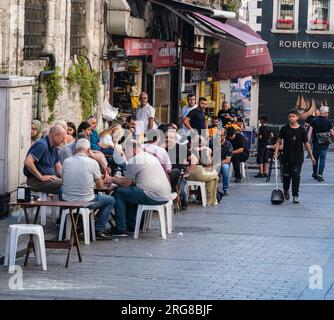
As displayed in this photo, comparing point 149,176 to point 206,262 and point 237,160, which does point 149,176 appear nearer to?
point 206,262

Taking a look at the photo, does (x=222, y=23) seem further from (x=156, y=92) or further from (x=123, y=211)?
(x=123, y=211)

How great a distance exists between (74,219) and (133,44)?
45.1 feet

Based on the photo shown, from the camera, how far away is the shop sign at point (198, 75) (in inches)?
1507

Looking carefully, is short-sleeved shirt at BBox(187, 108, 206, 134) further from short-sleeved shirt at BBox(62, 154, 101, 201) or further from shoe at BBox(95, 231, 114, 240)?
short-sleeved shirt at BBox(62, 154, 101, 201)

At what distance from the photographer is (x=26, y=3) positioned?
2242 cm

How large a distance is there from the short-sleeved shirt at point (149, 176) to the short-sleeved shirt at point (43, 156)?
1.18m

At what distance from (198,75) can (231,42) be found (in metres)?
7.83

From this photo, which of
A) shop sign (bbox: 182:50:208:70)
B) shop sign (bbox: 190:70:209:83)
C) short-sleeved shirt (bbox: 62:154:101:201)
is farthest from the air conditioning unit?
short-sleeved shirt (bbox: 62:154:101:201)

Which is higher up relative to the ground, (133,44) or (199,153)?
(133,44)

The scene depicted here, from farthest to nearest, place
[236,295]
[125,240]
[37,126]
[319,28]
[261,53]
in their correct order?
[319,28], [261,53], [37,126], [125,240], [236,295]

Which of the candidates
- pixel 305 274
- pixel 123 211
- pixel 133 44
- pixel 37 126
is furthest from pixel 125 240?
pixel 133 44

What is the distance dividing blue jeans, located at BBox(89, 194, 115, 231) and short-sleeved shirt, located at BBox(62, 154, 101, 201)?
36cm

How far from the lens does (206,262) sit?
14.9 m

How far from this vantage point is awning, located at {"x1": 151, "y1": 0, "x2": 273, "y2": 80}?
1167 inches
